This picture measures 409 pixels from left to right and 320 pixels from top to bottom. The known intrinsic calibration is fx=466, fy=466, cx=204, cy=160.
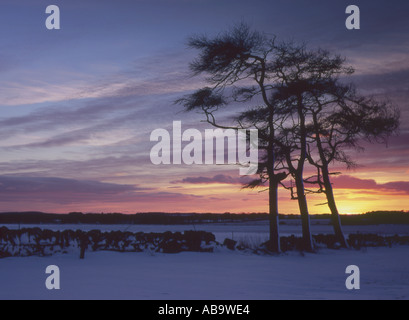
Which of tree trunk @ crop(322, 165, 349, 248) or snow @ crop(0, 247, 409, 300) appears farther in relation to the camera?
tree trunk @ crop(322, 165, 349, 248)

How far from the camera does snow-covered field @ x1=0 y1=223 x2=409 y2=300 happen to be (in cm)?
976

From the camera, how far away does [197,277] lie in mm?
12516

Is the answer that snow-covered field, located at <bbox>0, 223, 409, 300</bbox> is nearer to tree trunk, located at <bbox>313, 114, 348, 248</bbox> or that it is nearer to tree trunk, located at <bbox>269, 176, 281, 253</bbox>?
tree trunk, located at <bbox>269, 176, 281, 253</bbox>

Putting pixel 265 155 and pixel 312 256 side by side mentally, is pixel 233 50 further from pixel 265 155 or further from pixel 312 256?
pixel 312 256

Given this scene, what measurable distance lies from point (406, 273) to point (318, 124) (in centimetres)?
1195

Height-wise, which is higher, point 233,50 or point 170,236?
point 233,50

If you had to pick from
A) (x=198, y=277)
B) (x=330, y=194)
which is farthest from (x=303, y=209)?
(x=198, y=277)

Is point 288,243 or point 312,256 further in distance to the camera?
point 288,243

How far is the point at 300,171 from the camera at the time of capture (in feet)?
78.6

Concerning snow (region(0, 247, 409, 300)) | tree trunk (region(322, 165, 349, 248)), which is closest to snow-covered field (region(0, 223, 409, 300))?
snow (region(0, 247, 409, 300))

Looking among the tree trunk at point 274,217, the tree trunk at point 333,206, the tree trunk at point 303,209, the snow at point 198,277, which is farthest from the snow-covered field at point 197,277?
the tree trunk at point 333,206

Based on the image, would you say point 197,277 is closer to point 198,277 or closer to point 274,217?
point 198,277
